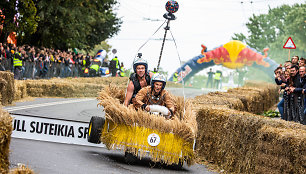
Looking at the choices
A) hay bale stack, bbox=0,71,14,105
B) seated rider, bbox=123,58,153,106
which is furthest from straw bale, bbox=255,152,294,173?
hay bale stack, bbox=0,71,14,105

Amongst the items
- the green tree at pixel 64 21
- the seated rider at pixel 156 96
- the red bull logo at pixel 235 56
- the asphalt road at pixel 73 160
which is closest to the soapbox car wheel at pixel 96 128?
the asphalt road at pixel 73 160

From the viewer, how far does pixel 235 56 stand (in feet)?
210

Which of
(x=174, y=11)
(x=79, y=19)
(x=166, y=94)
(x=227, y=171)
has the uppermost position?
(x=79, y=19)

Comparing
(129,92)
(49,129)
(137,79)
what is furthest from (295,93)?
(49,129)

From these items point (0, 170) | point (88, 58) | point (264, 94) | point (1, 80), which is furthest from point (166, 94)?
point (88, 58)

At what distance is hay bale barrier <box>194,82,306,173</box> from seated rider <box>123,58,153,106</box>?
5.04 feet

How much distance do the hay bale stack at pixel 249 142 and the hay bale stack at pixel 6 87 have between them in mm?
9268

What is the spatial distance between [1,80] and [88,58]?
21.9 meters

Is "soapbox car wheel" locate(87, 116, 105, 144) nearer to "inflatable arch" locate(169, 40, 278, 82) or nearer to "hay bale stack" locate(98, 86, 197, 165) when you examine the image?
"hay bale stack" locate(98, 86, 197, 165)

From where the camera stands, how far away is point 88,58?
135ft

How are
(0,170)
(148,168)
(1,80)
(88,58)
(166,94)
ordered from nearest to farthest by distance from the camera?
(0,170), (148,168), (166,94), (1,80), (88,58)

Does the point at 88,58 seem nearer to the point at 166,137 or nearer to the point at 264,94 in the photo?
the point at 264,94

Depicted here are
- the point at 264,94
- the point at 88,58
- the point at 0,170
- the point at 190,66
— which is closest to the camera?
the point at 0,170

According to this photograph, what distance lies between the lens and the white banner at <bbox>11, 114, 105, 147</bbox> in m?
11.8
